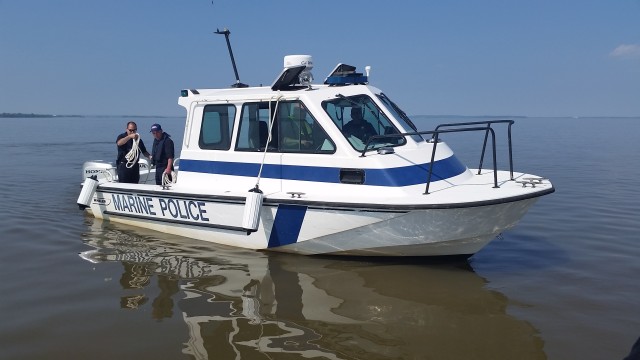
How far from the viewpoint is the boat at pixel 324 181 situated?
5.83 metres

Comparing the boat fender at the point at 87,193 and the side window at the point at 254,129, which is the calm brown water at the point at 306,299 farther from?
the side window at the point at 254,129

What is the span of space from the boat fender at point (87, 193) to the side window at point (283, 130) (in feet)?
9.81

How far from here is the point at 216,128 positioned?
24.0 feet

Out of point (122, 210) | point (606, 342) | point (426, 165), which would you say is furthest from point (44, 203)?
point (606, 342)

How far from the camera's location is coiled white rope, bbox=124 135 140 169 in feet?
27.8

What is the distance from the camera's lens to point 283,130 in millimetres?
6766

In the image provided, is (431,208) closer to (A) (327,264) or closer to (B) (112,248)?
(A) (327,264)

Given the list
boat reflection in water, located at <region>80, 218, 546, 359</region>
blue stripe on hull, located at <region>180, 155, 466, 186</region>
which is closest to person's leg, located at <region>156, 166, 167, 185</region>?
blue stripe on hull, located at <region>180, 155, 466, 186</region>

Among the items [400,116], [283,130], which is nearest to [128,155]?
[283,130]

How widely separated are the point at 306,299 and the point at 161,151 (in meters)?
4.09

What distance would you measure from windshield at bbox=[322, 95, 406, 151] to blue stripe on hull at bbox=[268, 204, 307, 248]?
1.13 m

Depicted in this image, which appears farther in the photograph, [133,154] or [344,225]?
[133,154]

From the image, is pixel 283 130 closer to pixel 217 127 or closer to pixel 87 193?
pixel 217 127

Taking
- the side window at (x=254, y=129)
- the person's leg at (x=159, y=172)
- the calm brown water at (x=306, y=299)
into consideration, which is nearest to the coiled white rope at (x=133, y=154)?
the person's leg at (x=159, y=172)
